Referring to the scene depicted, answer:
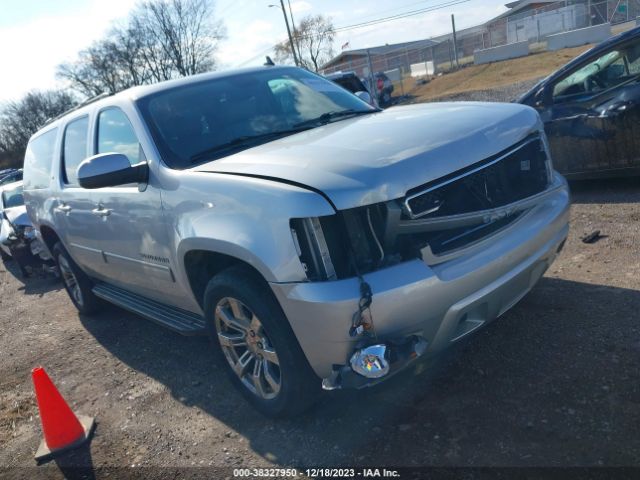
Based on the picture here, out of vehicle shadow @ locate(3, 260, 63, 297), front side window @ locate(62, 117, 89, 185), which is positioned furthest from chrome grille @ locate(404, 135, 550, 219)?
vehicle shadow @ locate(3, 260, 63, 297)

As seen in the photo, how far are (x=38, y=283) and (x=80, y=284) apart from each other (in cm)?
389

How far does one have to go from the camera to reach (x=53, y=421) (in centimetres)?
350

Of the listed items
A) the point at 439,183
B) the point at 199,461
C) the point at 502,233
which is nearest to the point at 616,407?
the point at 502,233

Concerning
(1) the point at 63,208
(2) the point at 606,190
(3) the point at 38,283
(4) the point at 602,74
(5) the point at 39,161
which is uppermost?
(5) the point at 39,161

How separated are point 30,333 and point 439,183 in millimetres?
5370

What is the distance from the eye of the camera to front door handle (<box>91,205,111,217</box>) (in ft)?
13.6

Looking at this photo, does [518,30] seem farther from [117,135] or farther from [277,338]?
[277,338]

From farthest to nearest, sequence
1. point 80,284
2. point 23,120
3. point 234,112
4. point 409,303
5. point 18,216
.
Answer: point 23,120 → point 18,216 → point 80,284 → point 234,112 → point 409,303

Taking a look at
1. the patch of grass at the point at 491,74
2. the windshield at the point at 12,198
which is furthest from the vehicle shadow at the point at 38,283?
the patch of grass at the point at 491,74

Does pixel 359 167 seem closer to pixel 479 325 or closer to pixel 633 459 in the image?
pixel 479 325

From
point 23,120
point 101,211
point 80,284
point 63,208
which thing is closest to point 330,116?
point 101,211

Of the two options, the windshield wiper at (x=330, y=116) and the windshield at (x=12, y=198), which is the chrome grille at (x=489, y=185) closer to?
the windshield wiper at (x=330, y=116)

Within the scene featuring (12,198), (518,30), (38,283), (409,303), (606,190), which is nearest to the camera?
(409,303)

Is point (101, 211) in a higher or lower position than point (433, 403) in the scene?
higher
